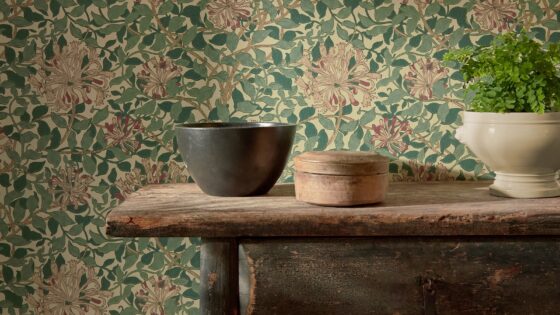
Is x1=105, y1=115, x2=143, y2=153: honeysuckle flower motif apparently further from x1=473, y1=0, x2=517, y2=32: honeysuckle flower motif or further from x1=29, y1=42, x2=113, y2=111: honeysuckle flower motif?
x1=473, y1=0, x2=517, y2=32: honeysuckle flower motif

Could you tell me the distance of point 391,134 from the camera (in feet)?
4.83

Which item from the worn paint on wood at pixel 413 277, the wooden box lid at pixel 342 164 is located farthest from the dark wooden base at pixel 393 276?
the wooden box lid at pixel 342 164

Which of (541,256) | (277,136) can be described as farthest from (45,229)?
(541,256)

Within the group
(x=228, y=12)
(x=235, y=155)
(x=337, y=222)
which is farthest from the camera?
(x=228, y=12)

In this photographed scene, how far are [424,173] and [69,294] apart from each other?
0.90 metres

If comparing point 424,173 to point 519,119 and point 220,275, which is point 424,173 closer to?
point 519,119

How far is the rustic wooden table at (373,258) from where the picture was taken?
103 centimetres

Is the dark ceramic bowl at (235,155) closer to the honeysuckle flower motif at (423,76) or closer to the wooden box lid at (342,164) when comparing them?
the wooden box lid at (342,164)

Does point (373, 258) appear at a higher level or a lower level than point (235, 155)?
lower

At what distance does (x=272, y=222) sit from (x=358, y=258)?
0.16m

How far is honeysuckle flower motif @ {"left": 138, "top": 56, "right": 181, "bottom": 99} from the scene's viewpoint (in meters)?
1.45

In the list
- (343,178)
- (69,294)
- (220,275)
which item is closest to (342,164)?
(343,178)

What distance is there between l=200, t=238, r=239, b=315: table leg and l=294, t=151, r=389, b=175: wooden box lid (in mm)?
190

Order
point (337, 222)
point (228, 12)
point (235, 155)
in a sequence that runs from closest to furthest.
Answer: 1. point (337, 222)
2. point (235, 155)
3. point (228, 12)
